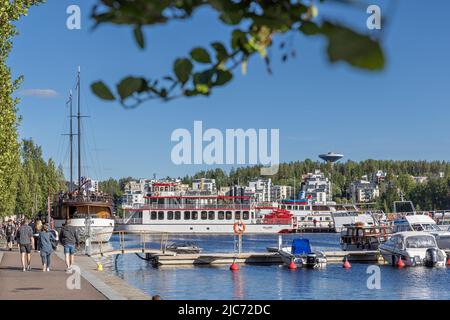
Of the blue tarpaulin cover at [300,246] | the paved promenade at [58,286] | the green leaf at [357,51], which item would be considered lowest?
the blue tarpaulin cover at [300,246]

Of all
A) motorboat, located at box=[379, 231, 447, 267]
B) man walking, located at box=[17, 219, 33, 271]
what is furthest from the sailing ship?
man walking, located at box=[17, 219, 33, 271]

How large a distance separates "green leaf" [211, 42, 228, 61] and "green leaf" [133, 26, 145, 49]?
1.44 ft

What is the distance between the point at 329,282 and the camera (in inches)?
1361

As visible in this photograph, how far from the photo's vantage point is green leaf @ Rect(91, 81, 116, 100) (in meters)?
3.13

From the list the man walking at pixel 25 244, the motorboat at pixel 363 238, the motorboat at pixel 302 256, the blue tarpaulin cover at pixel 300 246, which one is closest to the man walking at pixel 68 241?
the man walking at pixel 25 244

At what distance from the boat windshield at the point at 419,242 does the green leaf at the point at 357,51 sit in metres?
43.5

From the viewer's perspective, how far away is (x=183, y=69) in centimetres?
325

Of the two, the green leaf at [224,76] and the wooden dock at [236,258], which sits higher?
the green leaf at [224,76]

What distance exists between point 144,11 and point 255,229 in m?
107

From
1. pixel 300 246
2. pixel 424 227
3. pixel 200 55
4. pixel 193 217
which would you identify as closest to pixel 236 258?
pixel 300 246

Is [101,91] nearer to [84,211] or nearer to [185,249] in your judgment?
[185,249]

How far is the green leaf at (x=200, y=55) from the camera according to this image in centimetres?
323

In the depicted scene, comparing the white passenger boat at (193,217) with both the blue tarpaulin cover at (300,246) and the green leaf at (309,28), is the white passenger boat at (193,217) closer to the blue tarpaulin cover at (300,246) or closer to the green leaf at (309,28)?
the blue tarpaulin cover at (300,246)

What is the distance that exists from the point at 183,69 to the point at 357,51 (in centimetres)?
144
